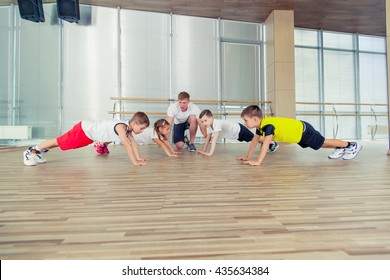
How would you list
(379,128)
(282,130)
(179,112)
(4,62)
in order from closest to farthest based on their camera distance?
(282,130) → (179,112) → (4,62) → (379,128)

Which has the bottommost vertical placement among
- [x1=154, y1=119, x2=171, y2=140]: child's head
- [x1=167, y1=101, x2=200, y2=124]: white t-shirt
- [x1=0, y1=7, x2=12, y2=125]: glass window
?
[x1=154, y1=119, x2=171, y2=140]: child's head

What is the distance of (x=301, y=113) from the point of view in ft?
20.0

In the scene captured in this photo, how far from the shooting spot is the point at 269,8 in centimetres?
497

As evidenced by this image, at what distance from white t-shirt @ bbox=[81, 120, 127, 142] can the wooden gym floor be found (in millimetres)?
893

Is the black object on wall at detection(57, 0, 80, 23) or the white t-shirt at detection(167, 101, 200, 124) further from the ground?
the black object on wall at detection(57, 0, 80, 23)

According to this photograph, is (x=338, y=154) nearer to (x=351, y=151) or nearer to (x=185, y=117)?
(x=351, y=151)

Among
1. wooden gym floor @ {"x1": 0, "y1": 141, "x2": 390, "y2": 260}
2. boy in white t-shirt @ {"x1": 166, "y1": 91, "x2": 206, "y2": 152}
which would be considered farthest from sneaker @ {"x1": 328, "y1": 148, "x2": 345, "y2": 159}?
boy in white t-shirt @ {"x1": 166, "y1": 91, "x2": 206, "y2": 152}

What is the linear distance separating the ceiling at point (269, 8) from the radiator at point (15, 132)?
227 centimetres

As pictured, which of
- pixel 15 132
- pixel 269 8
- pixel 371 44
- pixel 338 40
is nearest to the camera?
pixel 15 132

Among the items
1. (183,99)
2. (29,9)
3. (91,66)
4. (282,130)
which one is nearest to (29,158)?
(183,99)

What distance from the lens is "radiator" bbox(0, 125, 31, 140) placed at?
4.18m

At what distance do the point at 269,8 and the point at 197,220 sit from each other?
522cm

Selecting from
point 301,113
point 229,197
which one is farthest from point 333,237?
point 301,113

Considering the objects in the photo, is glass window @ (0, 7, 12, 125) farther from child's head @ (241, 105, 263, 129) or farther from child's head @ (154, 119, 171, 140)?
child's head @ (241, 105, 263, 129)
